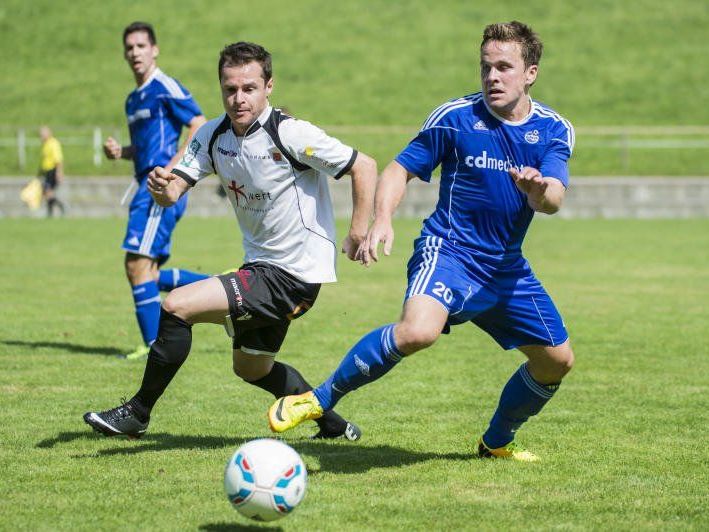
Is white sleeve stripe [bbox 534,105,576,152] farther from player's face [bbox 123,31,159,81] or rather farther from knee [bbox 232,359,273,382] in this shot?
player's face [bbox 123,31,159,81]

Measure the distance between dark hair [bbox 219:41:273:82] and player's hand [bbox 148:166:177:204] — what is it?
576mm

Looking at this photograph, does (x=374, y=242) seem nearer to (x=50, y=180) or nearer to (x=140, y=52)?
(x=140, y=52)

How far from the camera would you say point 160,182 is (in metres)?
A: 5.79

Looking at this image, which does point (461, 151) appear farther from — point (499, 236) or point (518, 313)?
point (518, 313)

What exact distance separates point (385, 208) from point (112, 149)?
3.89m

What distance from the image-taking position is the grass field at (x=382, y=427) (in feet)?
16.0

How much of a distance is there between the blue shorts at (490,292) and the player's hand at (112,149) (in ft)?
12.0

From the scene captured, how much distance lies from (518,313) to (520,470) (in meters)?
0.80

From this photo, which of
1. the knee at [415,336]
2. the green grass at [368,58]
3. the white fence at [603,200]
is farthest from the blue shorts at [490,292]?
the green grass at [368,58]

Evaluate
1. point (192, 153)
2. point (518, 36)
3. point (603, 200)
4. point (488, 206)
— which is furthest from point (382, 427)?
point (603, 200)

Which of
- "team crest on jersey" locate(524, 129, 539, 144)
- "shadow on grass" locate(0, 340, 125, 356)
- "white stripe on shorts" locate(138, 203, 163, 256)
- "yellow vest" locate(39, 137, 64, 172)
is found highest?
"team crest on jersey" locate(524, 129, 539, 144)

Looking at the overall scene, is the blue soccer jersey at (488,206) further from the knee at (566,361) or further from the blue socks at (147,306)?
the blue socks at (147,306)

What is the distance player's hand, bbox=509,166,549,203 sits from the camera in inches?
197

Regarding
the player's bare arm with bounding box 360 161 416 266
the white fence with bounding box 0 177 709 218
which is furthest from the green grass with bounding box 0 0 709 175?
the player's bare arm with bounding box 360 161 416 266
